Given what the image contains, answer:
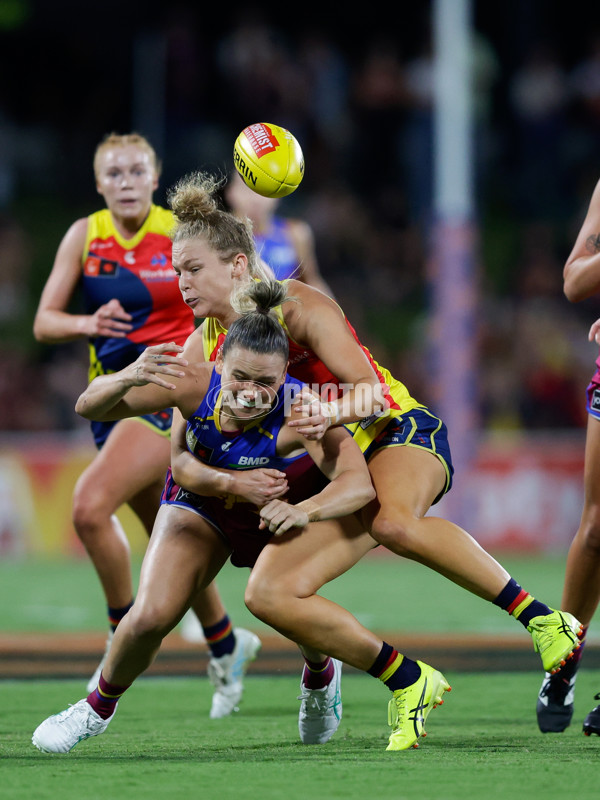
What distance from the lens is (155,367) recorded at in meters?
4.11

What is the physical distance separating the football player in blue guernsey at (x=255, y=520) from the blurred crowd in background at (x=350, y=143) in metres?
9.06

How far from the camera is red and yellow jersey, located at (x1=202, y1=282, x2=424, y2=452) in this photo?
451 centimetres

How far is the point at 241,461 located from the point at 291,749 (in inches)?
38.3

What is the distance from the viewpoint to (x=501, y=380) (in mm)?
13719

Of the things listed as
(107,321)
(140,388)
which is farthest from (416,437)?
(107,321)

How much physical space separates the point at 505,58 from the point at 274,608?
44.8ft

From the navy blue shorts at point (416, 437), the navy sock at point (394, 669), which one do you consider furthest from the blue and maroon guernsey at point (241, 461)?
the navy sock at point (394, 669)

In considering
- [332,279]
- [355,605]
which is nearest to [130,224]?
[355,605]

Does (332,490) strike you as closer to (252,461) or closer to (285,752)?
(252,461)

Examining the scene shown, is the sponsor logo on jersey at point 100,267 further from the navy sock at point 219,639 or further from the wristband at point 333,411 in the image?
the wristband at point 333,411

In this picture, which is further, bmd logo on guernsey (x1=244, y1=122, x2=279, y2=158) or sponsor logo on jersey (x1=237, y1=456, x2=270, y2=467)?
bmd logo on guernsey (x1=244, y1=122, x2=279, y2=158)

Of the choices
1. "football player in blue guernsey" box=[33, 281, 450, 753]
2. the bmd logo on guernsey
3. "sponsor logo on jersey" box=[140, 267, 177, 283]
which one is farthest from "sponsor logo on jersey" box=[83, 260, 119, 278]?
"football player in blue guernsey" box=[33, 281, 450, 753]

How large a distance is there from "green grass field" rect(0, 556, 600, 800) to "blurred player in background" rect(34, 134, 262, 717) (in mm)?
399

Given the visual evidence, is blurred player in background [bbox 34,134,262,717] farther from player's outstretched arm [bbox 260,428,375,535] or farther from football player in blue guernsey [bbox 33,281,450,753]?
player's outstretched arm [bbox 260,428,375,535]
